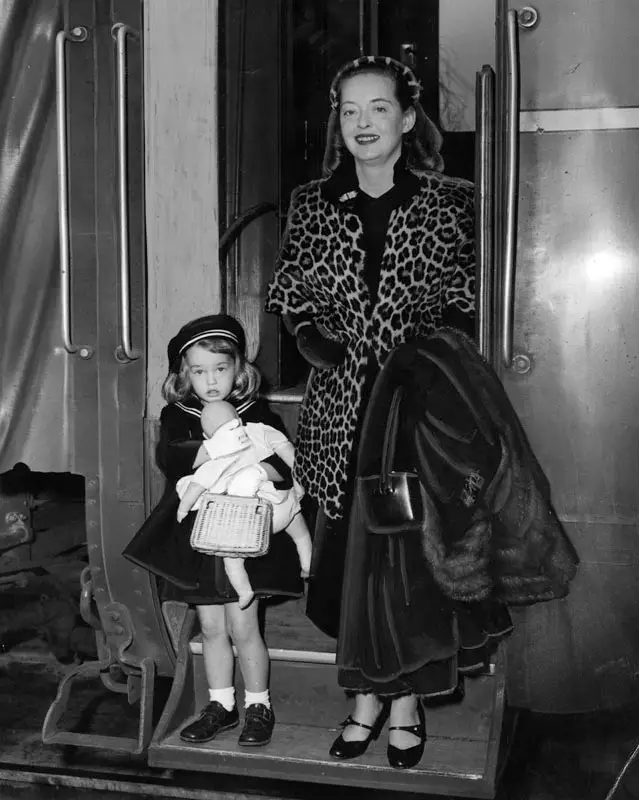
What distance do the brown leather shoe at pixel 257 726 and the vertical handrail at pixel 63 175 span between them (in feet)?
3.91

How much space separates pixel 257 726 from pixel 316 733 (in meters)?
0.18

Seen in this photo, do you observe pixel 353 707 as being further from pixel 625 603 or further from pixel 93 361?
pixel 93 361

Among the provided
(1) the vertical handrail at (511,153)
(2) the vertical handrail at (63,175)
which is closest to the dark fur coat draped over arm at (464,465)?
(1) the vertical handrail at (511,153)

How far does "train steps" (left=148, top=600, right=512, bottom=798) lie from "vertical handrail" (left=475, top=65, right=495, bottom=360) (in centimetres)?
96

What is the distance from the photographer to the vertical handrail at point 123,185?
3.08 meters

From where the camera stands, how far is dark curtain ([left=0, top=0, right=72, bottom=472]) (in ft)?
10.7

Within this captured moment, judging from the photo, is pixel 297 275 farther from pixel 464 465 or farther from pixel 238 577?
pixel 238 577

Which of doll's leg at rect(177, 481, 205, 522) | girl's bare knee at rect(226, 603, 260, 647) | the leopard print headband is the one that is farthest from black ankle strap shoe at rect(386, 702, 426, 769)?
the leopard print headband

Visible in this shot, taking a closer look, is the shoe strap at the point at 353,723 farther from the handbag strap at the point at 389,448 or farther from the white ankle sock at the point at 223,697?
the handbag strap at the point at 389,448

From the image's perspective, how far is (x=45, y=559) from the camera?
198 inches

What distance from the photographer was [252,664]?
9.46 feet

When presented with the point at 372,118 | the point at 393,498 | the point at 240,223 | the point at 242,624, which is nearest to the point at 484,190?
the point at 372,118

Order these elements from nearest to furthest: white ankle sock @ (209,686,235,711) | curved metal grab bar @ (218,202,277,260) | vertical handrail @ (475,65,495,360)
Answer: vertical handrail @ (475,65,495,360), white ankle sock @ (209,686,235,711), curved metal grab bar @ (218,202,277,260)

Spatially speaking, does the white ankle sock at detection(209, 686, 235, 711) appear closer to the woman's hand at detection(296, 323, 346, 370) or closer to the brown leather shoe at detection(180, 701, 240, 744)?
the brown leather shoe at detection(180, 701, 240, 744)
